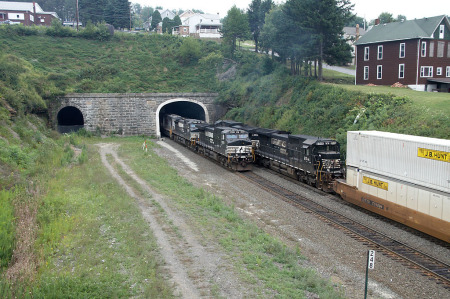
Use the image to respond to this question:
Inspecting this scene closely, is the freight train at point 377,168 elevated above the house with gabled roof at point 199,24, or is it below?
below

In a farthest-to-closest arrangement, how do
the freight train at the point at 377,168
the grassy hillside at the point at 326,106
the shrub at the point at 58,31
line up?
the shrub at the point at 58,31
the grassy hillside at the point at 326,106
the freight train at the point at 377,168

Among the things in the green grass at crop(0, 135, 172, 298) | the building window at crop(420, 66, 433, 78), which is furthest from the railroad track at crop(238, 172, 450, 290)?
the building window at crop(420, 66, 433, 78)

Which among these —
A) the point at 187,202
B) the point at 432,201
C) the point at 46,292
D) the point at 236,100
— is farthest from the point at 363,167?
the point at 236,100

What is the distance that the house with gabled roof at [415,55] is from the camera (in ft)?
127

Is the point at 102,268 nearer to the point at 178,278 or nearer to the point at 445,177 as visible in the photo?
the point at 178,278

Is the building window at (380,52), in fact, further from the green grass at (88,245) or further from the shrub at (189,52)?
the green grass at (88,245)

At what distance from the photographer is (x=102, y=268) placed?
11.8 m

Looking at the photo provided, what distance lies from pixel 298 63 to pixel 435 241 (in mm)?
34480

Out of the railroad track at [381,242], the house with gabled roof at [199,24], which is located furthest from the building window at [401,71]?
the house with gabled roof at [199,24]

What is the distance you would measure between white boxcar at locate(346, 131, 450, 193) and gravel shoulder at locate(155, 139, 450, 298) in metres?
2.45

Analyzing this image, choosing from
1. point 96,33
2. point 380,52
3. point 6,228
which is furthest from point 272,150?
point 96,33

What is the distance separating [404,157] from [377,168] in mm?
1836

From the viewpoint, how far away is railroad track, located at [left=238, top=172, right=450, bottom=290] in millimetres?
12945

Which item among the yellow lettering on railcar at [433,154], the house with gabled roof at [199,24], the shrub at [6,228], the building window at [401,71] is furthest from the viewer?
the house with gabled roof at [199,24]
